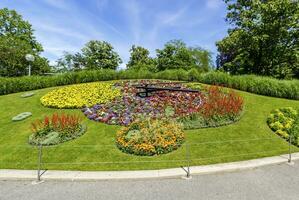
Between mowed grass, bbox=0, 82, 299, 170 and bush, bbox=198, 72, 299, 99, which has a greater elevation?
bush, bbox=198, 72, 299, 99

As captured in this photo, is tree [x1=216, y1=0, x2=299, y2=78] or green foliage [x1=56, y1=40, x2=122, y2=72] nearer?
tree [x1=216, y1=0, x2=299, y2=78]

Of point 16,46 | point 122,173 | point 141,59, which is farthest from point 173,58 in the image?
point 122,173

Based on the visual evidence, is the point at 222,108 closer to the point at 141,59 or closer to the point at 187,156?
the point at 187,156

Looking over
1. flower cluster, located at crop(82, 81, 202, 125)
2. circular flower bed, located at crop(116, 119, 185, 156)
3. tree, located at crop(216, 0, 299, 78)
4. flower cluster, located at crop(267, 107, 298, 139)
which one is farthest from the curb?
tree, located at crop(216, 0, 299, 78)

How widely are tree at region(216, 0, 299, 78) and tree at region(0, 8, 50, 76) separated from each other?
102 feet

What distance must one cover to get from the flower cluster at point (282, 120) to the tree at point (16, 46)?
35263 millimetres

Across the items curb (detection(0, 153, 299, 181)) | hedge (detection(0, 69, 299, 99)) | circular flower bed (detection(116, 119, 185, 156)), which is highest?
hedge (detection(0, 69, 299, 99))

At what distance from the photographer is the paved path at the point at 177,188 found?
5.81m

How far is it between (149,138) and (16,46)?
1327 inches

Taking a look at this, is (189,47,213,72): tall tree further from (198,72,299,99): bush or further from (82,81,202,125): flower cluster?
(82,81,202,125): flower cluster

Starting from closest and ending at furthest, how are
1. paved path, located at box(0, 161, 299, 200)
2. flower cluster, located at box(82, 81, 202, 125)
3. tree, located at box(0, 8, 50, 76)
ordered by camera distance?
paved path, located at box(0, 161, 299, 200)
flower cluster, located at box(82, 81, 202, 125)
tree, located at box(0, 8, 50, 76)

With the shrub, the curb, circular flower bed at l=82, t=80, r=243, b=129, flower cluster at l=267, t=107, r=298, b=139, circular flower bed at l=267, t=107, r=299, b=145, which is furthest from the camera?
circular flower bed at l=82, t=80, r=243, b=129

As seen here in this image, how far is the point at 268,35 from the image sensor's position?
24.3m

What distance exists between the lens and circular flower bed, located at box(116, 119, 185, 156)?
28.5 ft
